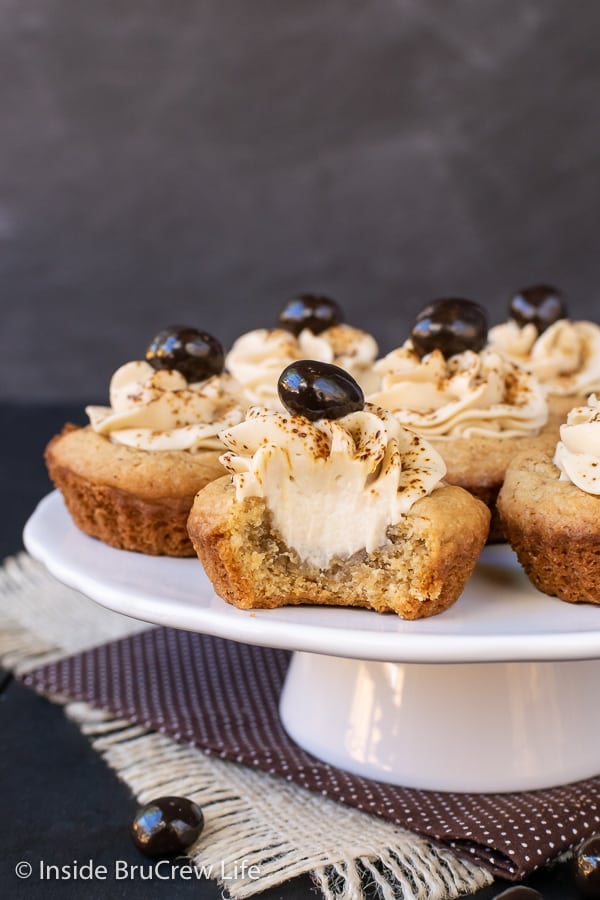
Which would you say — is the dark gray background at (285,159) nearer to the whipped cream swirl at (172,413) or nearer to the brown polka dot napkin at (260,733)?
the brown polka dot napkin at (260,733)

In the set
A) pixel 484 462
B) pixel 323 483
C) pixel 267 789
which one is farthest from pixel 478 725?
pixel 323 483

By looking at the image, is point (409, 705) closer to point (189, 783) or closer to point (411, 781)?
point (411, 781)

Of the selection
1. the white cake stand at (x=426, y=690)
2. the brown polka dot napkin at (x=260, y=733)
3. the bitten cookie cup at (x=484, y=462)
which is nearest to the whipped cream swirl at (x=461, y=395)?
the bitten cookie cup at (x=484, y=462)

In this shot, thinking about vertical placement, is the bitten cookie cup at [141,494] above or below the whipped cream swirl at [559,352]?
below

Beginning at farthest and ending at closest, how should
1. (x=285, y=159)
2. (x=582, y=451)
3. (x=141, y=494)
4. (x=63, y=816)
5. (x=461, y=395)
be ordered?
1. (x=285, y=159)
2. (x=461, y=395)
3. (x=141, y=494)
4. (x=63, y=816)
5. (x=582, y=451)

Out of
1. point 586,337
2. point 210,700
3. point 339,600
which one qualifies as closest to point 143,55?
point 586,337

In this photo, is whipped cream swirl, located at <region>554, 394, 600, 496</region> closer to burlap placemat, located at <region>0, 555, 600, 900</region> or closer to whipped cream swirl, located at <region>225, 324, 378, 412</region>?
burlap placemat, located at <region>0, 555, 600, 900</region>

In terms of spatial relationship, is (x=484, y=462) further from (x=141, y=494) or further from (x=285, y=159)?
(x=285, y=159)
